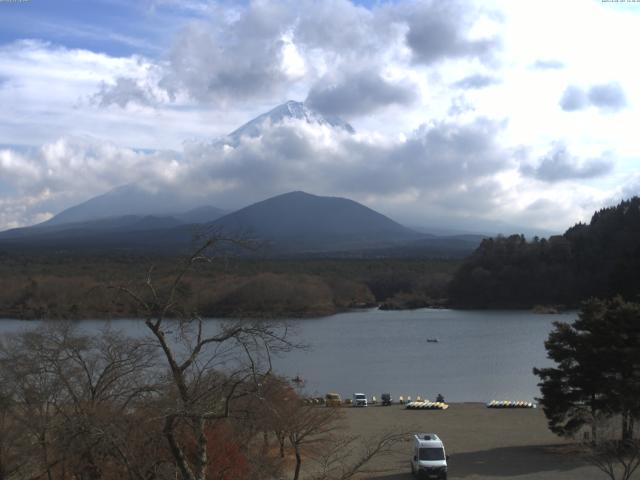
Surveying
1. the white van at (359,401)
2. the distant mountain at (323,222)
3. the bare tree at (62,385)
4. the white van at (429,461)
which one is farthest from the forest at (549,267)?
the distant mountain at (323,222)

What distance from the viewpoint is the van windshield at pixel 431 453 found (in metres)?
11.3

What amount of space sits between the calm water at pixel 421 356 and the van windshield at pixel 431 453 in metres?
6.35

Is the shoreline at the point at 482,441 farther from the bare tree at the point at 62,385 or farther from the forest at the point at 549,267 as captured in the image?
the forest at the point at 549,267

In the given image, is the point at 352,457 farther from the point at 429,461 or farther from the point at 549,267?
the point at 549,267

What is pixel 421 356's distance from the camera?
1240 inches

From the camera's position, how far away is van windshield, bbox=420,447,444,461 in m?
11.3

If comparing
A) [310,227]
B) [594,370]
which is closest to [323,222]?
[310,227]

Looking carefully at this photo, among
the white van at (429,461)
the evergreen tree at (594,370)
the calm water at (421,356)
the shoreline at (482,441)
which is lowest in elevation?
the calm water at (421,356)

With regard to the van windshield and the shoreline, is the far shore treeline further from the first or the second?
the van windshield

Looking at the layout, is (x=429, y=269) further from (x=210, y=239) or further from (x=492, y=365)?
(x=210, y=239)

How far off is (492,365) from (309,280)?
28346 millimetres

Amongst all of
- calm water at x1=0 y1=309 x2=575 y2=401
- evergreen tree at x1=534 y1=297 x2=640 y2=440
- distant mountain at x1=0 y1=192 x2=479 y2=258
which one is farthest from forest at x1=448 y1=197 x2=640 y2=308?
distant mountain at x1=0 y1=192 x2=479 y2=258

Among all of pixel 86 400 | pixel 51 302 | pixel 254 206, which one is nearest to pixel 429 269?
pixel 51 302

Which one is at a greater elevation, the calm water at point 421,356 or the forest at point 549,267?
the forest at point 549,267
